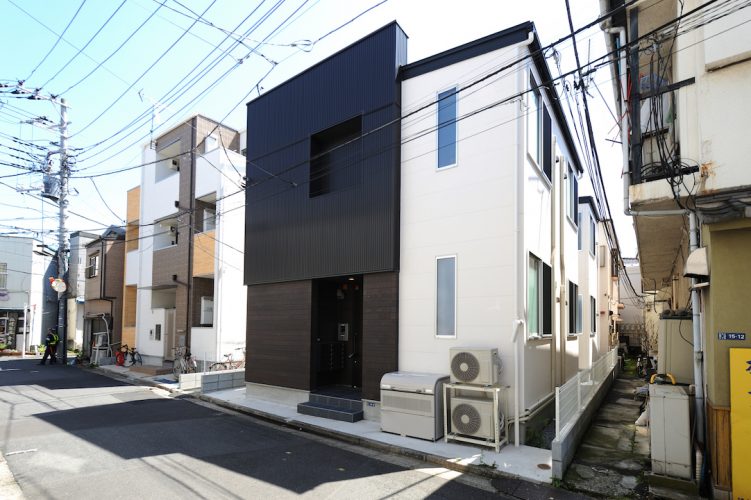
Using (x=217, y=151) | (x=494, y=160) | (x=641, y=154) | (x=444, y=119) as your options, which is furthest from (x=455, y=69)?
(x=217, y=151)

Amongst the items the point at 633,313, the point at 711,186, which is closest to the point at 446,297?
the point at 711,186

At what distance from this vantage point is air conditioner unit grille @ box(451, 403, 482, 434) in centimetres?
725

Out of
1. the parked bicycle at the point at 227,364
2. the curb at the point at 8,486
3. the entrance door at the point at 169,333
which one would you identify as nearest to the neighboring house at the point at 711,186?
the curb at the point at 8,486

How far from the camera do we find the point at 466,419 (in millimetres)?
7344

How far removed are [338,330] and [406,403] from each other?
13.0 ft

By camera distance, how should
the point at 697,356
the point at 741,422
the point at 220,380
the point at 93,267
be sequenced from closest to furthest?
the point at 741,422 → the point at 697,356 → the point at 220,380 → the point at 93,267

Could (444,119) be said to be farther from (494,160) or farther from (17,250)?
(17,250)

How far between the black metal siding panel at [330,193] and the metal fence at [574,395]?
153 inches

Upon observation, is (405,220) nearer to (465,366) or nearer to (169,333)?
(465,366)

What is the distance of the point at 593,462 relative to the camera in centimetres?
684

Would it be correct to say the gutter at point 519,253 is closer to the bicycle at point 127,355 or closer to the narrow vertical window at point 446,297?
the narrow vertical window at point 446,297

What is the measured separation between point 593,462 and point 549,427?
6.60 feet

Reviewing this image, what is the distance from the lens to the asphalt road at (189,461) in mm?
5715

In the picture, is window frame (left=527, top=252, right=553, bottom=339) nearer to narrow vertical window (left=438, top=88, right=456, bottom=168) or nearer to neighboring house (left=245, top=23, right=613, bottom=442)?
neighboring house (left=245, top=23, right=613, bottom=442)
